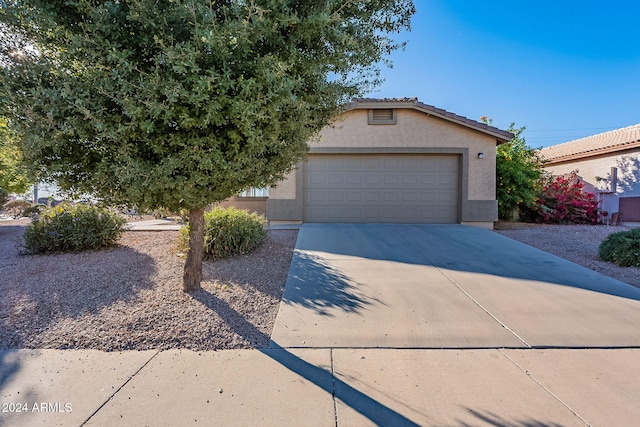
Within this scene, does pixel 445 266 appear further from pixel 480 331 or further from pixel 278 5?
pixel 278 5

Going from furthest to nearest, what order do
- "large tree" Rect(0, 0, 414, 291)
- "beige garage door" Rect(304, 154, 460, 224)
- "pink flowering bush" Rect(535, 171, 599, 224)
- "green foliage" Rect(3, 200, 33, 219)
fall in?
1. "green foliage" Rect(3, 200, 33, 219)
2. "pink flowering bush" Rect(535, 171, 599, 224)
3. "beige garage door" Rect(304, 154, 460, 224)
4. "large tree" Rect(0, 0, 414, 291)

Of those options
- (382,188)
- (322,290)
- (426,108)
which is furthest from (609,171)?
(322,290)

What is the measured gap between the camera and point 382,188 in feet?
34.4

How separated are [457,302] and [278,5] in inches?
159

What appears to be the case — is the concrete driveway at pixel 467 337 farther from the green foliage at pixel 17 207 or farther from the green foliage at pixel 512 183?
the green foliage at pixel 17 207

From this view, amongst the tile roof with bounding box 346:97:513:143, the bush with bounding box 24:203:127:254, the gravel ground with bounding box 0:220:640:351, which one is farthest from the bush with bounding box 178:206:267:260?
the tile roof with bounding box 346:97:513:143

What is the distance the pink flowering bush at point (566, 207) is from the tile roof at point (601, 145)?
2796 mm

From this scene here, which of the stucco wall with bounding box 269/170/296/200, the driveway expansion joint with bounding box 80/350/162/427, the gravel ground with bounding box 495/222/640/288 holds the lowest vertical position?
the driveway expansion joint with bounding box 80/350/162/427

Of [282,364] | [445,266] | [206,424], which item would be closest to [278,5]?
[282,364]

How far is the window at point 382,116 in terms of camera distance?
1035cm

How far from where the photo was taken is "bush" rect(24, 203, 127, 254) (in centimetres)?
664

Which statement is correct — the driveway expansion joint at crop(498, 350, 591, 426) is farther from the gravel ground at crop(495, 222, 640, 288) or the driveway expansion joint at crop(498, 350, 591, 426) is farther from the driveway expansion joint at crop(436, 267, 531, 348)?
the gravel ground at crop(495, 222, 640, 288)

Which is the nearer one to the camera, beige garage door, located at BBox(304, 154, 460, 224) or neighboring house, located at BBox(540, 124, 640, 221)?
beige garage door, located at BBox(304, 154, 460, 224)

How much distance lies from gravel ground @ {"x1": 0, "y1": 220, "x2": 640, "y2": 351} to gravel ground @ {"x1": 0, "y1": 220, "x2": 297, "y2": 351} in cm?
1
